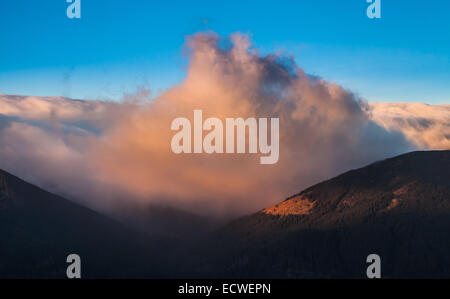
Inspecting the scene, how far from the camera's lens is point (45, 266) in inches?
7736
